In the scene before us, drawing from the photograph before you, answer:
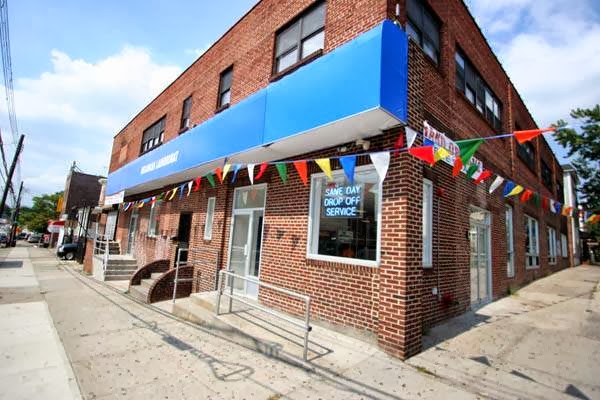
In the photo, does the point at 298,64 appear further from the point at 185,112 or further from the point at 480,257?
the point at 185,112

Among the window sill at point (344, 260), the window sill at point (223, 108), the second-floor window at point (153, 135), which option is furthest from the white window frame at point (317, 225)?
the second-floor window at point (153, 135)

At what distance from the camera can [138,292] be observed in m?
8.98

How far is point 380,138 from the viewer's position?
530 centimetres

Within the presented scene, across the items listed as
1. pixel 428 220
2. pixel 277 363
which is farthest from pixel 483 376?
pixel 428 220

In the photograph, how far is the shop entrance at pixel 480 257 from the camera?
785 centimetres

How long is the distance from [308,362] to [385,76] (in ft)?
14.1

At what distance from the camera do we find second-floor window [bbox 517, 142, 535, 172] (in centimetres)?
1267

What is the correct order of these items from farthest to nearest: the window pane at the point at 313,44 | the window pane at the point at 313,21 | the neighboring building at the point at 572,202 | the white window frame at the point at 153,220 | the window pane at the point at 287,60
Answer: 1. the neighboring building at the point at 572,202
2. the white window frame at the point at 153,220
3. the window pane at the point at 287,60
4. the window pane at the point at 313,21
5. the window pane at the point at 313,44

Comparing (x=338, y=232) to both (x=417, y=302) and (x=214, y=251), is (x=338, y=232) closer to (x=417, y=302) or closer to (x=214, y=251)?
(x=417, y=302)

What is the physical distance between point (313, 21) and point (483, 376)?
25.1 feet

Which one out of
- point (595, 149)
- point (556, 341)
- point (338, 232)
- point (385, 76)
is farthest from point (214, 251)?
point (595, 149)

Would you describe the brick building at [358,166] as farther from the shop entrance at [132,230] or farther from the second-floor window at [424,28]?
the shop entrance at [132,230]

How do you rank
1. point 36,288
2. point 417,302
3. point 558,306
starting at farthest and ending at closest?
point 36,288 → point 558,306 → point 417,302

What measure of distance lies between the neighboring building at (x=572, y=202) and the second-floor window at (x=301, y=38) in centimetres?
2552
